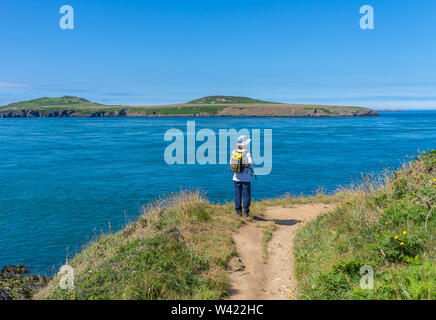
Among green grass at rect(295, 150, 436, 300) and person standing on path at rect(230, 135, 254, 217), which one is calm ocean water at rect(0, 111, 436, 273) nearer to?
person standing on path at rect(230, 135, 254, 217)

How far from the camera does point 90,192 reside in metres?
26.1

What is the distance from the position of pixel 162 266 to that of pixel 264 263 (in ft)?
8.75

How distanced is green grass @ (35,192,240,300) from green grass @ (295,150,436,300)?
1.90 m

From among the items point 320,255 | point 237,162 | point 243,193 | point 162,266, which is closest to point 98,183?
point 243,193

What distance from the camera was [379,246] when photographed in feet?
21.3

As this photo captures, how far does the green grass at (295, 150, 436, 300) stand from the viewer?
208 inches

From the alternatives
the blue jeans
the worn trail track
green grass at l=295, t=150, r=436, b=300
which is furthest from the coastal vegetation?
the blue jeans

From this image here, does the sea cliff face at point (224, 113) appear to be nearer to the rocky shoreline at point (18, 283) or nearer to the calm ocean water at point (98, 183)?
the calm ocean water at point (98, 183)

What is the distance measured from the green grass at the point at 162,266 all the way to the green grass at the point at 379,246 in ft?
6.22

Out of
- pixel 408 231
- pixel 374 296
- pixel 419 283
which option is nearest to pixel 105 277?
pixel 374 296

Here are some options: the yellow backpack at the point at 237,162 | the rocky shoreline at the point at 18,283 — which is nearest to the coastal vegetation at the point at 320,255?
the yellow backpack at the point at 237,162

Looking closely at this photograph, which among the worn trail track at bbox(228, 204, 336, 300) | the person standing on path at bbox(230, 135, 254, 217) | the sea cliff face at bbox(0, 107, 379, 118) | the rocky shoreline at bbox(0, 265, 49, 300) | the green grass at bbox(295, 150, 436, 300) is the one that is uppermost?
the sea cliff face at bbox(0, 107, 379, 118)
